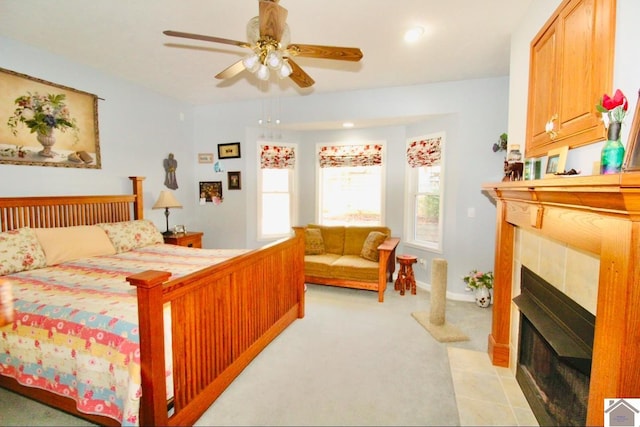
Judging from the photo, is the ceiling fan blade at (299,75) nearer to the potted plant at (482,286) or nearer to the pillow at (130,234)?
the pillow at (130,234)

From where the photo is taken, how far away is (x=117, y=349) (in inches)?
56.2

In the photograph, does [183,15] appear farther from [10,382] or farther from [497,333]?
[497,333]

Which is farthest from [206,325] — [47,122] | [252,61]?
[47,122]

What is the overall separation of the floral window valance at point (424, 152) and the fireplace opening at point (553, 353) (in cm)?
212

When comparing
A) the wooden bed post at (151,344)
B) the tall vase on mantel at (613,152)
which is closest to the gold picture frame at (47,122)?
the wooden bed post at (151,344)

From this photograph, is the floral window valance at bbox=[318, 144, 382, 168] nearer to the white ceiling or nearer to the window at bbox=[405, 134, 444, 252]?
the window at bbox=[405, 134, 444, 252]

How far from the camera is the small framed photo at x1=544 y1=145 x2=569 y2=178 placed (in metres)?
1.56

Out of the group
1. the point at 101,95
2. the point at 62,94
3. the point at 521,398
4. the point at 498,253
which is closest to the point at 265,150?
the point at 101,95

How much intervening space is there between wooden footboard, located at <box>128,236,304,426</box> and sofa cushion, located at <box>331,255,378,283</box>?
1122 mm

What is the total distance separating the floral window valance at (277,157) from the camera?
4.71 m

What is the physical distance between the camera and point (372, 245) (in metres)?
3.93

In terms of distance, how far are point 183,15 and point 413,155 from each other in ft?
10.1

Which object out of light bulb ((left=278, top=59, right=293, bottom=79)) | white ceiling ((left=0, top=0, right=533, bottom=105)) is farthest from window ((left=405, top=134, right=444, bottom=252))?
light bulb ((left=278, top=59, right=293, bottom=79))

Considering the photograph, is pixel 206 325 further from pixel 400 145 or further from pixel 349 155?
pixel 400 145
